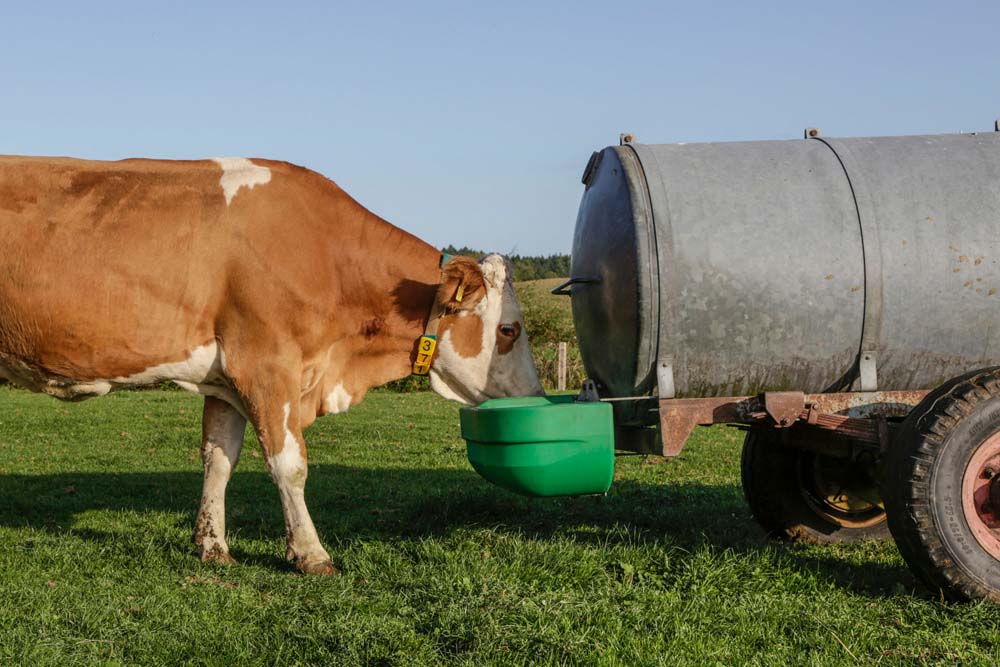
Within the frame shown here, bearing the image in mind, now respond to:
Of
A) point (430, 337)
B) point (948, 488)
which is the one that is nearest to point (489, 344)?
point (430, 337)

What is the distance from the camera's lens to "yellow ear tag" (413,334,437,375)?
21.6 feet

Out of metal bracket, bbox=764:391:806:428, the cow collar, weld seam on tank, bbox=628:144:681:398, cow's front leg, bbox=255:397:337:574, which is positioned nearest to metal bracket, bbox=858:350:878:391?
metal bracket, bbox=764:391:806:428

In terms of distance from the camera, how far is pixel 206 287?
6.05 metres

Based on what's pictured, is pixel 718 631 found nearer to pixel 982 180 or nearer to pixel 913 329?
pixel 913 329

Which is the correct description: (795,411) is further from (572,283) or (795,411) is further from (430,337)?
(430,337)

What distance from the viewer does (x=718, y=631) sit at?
175 inches

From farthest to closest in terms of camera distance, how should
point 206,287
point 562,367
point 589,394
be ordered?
point 562,367, point 206,287, point 589,394

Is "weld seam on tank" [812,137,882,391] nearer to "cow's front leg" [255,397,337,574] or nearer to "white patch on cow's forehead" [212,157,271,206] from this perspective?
"cow's front leg" [255,397,337,574]

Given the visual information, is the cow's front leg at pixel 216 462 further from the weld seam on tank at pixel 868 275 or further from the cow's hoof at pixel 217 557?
the weld seam on tank at pixel 868 275

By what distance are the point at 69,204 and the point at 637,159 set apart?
3515 mm

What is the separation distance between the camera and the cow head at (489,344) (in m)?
6.61

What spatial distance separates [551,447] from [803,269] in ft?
5.42

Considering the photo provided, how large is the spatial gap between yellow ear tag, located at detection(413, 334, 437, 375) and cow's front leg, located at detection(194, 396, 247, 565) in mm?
1297

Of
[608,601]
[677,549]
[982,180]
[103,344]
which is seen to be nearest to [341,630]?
[608,601]
